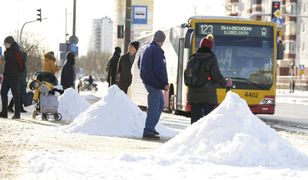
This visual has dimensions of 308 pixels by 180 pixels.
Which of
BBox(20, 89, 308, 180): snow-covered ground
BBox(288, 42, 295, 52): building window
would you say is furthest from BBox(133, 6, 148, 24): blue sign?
BBox(288, 42, 295, 52): building window

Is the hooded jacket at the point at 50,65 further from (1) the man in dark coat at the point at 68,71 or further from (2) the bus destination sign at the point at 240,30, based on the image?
(2) the bus destination sign at the point at 240,30

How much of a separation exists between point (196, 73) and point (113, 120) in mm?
2248

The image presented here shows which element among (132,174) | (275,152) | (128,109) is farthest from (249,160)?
(128,109)

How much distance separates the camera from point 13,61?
16625mm

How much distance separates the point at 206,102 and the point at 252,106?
30.4 feet

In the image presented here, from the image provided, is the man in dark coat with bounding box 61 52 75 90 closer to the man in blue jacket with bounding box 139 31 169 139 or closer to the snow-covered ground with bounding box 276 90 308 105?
the man in blue jacket with bounding box 139 31 169 139

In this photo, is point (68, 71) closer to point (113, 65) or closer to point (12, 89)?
point (113, 65)

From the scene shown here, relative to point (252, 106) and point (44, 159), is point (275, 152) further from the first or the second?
point (252, 106)

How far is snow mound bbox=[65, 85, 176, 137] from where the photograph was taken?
1304cm

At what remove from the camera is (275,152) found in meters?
8.88

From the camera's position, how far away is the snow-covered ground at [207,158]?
7.66 metres

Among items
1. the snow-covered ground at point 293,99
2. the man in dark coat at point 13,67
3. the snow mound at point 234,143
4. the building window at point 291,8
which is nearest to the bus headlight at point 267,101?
the man in dark coat at point 13,67

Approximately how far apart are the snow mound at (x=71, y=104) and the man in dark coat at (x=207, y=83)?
6325 millimetres

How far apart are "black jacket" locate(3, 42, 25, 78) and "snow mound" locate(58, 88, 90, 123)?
5.45 ft
